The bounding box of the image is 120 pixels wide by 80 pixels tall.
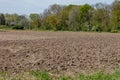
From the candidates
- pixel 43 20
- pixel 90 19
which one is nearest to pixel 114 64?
pixel 90 19

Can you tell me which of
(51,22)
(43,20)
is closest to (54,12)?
(43,20)

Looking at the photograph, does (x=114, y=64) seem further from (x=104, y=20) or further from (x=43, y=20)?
(x=43, y=20)

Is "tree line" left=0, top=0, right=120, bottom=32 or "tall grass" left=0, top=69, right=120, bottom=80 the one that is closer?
"tall grass" left=0, top=69, right=120, bottom=80

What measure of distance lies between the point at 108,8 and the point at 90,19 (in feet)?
18.7

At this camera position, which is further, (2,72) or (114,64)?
(114,64)

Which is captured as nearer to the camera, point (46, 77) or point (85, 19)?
point (46, 77)

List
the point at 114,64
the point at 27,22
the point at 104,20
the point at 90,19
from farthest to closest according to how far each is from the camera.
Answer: the point at 27,22 < the point at 90,19 < the point at 104,20 < the point at 114,64

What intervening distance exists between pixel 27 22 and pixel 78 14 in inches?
1268

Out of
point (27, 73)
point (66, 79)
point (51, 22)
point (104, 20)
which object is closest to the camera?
point (66, 79)

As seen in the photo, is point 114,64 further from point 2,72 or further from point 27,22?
point 27,22

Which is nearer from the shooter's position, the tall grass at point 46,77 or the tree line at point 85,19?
the tall grass at point 46,77

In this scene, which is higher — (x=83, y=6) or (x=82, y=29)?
(x=83, y=6)

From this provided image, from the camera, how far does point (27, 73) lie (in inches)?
352

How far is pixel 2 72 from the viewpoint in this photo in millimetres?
9039
